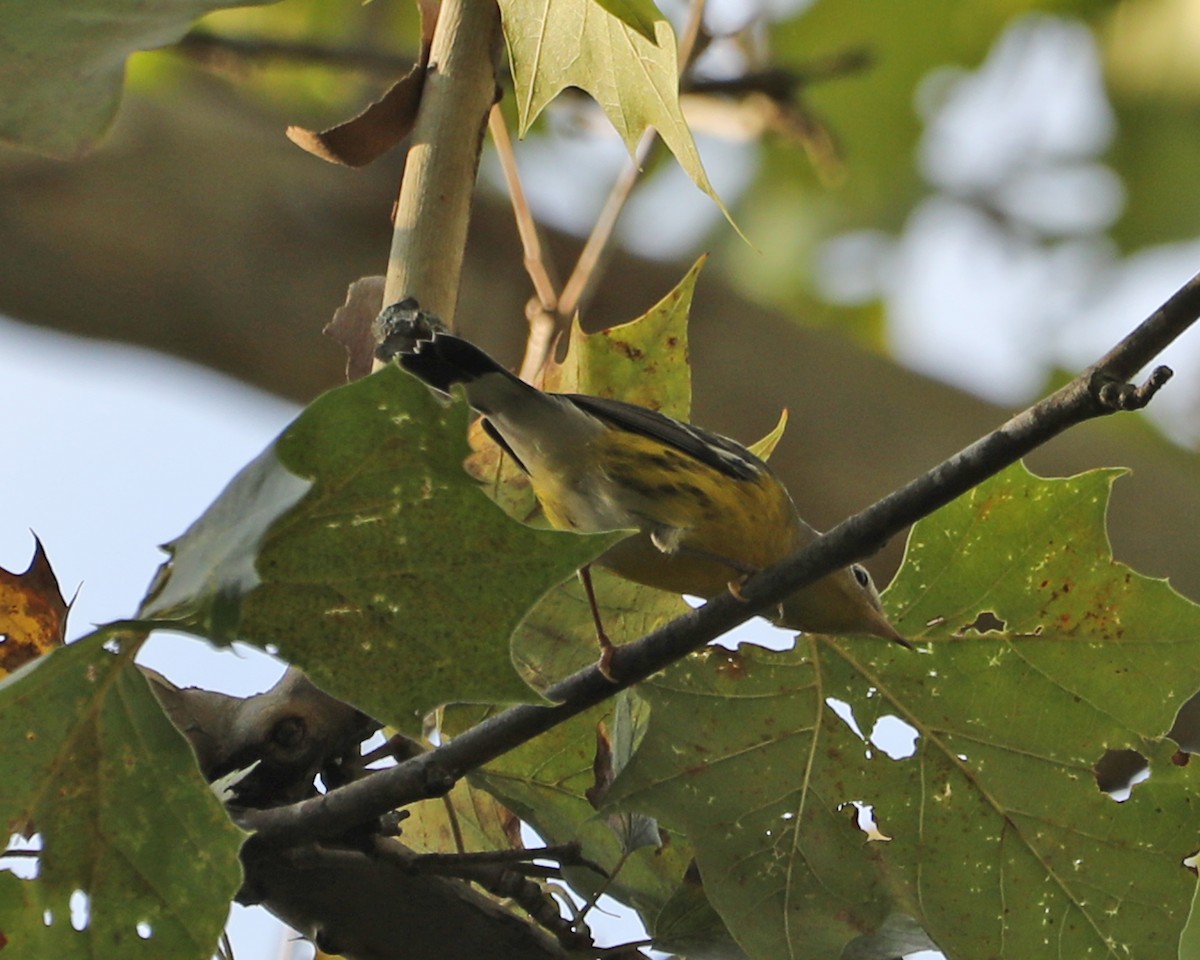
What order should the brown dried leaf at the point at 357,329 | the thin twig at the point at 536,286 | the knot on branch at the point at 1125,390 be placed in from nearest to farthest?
the knot on branch at the point at 1125,390
the brown dried leaf at the point at 357,329
the thin twig at the point at 536,286

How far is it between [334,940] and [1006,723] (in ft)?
2.15

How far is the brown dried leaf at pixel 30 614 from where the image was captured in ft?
4.32

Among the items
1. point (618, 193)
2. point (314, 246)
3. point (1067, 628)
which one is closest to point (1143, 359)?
point (1067, 628)

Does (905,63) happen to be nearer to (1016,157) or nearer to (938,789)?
(1016,157)

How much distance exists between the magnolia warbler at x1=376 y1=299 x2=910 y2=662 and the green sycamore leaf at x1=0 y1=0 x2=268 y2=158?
1.16 ft

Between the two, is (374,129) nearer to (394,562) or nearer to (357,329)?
(357,329)

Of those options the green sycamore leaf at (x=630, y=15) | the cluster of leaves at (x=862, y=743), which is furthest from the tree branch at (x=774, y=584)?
the green sycamore leaf at (x=630, y=15)

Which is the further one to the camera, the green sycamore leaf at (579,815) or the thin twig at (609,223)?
the thin twig at (609,223)

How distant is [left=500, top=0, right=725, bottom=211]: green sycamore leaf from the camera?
55.9 inches

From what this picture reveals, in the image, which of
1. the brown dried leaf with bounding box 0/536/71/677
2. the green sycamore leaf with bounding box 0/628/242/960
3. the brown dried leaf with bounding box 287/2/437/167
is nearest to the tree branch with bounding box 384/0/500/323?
the brown dried leaf with bounding box 287/2/437/167

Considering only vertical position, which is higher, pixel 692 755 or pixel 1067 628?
pixel 1067 628

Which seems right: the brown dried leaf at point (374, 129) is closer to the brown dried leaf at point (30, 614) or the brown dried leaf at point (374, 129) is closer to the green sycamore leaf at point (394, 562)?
the brown dried leaf at point (30, 614)

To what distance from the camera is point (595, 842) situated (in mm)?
1482

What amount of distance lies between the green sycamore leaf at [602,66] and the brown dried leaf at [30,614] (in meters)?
0.58
